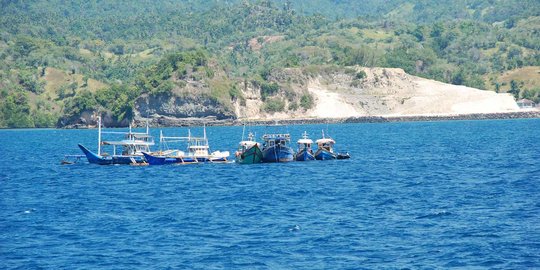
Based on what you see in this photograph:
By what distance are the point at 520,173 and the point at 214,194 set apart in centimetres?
2165

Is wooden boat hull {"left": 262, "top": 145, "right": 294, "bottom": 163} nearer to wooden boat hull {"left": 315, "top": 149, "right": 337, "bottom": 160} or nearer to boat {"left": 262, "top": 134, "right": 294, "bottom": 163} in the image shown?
boat {"left": 262, "top": 134, "right": 294, "bottom": 163}

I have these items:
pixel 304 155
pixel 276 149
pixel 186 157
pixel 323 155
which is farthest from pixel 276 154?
pixel 186 157

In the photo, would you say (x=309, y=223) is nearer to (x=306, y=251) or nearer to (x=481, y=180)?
(x=306, y=251)

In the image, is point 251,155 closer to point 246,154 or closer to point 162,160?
point 246,154

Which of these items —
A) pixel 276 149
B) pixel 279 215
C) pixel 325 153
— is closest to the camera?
pixel 279 215

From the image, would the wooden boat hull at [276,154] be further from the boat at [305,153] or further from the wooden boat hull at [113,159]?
the wooden boat hull at [113,159]

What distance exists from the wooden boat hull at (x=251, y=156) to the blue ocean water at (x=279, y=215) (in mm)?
2684

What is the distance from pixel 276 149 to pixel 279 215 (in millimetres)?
38445

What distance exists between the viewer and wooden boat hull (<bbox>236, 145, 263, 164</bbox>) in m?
91.8

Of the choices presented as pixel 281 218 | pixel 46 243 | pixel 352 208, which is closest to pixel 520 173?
pixel 352 208

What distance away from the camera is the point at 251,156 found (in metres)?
92.2

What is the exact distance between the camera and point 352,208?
55.7 metres

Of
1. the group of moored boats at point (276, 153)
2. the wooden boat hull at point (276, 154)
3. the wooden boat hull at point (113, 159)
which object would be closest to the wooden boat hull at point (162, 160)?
the wooden boat hull at point (113, 159)

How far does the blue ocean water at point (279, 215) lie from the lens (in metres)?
42.1
